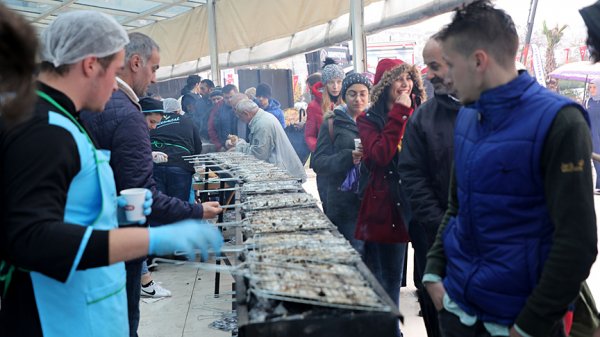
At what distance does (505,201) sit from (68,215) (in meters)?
1.34

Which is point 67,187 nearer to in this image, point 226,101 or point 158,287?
point 158,287

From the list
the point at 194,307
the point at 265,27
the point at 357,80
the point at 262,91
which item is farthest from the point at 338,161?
the point at 265,27

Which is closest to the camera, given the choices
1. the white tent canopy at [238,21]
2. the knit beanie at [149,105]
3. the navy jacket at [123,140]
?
the navy jacket at [123,140]

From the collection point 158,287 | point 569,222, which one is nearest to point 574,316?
point 569,222

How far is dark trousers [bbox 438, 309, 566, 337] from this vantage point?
1581 millimetres

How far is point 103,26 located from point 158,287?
349cm

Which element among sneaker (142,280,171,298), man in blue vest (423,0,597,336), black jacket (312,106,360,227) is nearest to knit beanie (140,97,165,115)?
black jacket (312,106,360,227)

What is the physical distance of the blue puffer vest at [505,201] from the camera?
146cm

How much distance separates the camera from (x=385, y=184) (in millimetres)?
3287

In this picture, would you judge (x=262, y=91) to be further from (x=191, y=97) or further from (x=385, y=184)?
(x=385, y=184)

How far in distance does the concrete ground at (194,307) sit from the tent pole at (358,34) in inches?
100.0

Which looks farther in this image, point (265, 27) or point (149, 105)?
point (265, 27)

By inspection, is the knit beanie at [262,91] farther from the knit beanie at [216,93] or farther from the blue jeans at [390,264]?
the blue jeans at [390,264]

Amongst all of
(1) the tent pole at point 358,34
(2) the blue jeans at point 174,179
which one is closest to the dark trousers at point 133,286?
(2) the blue jeans at point 174,179
